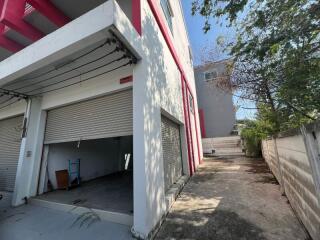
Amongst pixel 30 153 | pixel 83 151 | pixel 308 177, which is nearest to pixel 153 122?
pixel 308 177

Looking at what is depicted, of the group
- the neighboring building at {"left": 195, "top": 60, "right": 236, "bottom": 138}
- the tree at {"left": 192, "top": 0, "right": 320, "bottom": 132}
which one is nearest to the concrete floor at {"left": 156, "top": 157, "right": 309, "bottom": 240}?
the tree at {"left": 192, "top": 0, "right": 320, "bottom": 132}

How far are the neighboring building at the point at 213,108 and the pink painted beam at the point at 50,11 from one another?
1268 cm

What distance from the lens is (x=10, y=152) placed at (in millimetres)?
5770

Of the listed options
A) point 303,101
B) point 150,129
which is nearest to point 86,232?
A: point 150,129

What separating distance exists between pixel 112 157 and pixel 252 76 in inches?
299

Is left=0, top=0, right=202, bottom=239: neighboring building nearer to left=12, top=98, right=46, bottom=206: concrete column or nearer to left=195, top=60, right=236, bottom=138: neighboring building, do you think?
left=12, top=98, right=46, bottom=206: concrete column

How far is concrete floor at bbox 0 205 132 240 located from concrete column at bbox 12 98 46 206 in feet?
2.26

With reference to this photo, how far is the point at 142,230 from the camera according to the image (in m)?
2.72

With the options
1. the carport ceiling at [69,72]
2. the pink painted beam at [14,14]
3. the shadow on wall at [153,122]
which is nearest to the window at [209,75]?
the shadow on wall at [153,122]

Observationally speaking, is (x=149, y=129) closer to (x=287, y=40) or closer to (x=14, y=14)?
(x=287, y=40)

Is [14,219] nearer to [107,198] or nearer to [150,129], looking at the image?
[107,198]

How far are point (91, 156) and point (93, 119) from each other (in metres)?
3.63

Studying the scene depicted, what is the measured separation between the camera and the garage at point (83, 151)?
12.4 feet

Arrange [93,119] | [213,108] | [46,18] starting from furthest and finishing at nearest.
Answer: [213,108] → [46,18] → [93,119]
